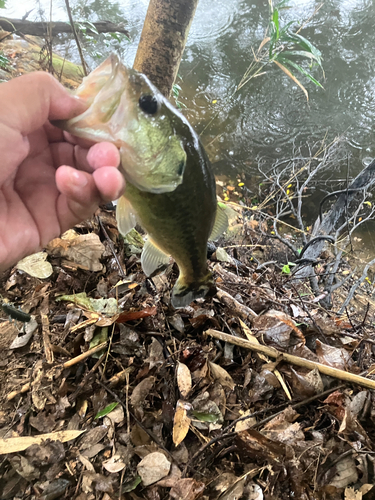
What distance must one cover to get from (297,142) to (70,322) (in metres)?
7.45

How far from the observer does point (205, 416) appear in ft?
5.48

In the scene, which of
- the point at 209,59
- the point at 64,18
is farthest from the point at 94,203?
the point at 64,18

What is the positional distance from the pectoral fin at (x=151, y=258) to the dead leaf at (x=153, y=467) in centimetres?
98

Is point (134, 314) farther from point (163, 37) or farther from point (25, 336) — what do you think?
point (163, 37)

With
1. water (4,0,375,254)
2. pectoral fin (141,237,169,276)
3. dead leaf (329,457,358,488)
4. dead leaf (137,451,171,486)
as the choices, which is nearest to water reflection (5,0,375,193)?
water (4,0,375,254)

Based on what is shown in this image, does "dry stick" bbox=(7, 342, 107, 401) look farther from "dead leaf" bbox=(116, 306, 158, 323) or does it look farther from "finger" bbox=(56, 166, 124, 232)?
"finger" bbox=(56, 166, 124, 232)

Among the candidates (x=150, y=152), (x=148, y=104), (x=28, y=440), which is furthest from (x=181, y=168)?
(x=28, y=440)

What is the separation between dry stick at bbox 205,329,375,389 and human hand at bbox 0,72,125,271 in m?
1.22

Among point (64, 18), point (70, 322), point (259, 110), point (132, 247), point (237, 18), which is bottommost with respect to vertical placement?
point (70, 322)

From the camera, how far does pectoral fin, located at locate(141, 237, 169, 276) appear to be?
183 cm

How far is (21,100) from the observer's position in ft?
3.73

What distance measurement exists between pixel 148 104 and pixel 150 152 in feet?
0.65

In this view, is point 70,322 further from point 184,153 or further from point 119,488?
point 184,153

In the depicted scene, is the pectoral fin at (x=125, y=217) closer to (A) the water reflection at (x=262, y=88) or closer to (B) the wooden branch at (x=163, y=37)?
(B) the wooden branch at (x=163, y=37)
